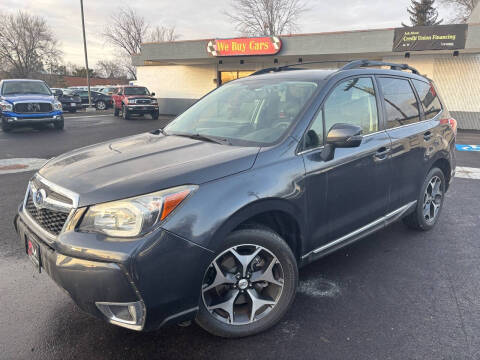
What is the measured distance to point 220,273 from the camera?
7.52ft

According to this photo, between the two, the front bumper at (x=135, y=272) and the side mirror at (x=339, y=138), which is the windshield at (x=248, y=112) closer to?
the side mirror at (x=339, y=138)

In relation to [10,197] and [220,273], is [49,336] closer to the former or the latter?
[220,273]

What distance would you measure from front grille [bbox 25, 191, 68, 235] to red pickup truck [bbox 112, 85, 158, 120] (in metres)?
18.1

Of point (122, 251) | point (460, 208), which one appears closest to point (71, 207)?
point (122, 251)

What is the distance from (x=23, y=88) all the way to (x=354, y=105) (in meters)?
14.0

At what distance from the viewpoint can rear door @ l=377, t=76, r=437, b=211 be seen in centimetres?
346

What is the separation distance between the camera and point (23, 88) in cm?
1352

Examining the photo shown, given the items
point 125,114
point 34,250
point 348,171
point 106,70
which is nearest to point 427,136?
point 348,171

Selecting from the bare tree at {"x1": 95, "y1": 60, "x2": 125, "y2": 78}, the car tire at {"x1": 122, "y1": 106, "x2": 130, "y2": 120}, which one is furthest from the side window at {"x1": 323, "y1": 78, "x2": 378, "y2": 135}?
the bare tree at {"x1": 95, "y1": 60, "x2": 125, "y2": 78}

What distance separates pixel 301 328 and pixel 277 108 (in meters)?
1.70

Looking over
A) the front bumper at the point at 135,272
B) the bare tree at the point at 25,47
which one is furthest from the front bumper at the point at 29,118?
the bare tree at the point at 25,47

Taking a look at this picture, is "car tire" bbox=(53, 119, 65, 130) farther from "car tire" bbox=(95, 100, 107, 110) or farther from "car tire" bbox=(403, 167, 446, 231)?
"car tire" bbox=(95, 100, 107, 110)

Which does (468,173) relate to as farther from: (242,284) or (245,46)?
(245,46)

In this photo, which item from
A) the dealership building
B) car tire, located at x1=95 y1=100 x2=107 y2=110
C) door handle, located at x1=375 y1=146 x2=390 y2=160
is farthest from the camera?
car tire, located at x1=95 y1=100 x2=107 y2=110
